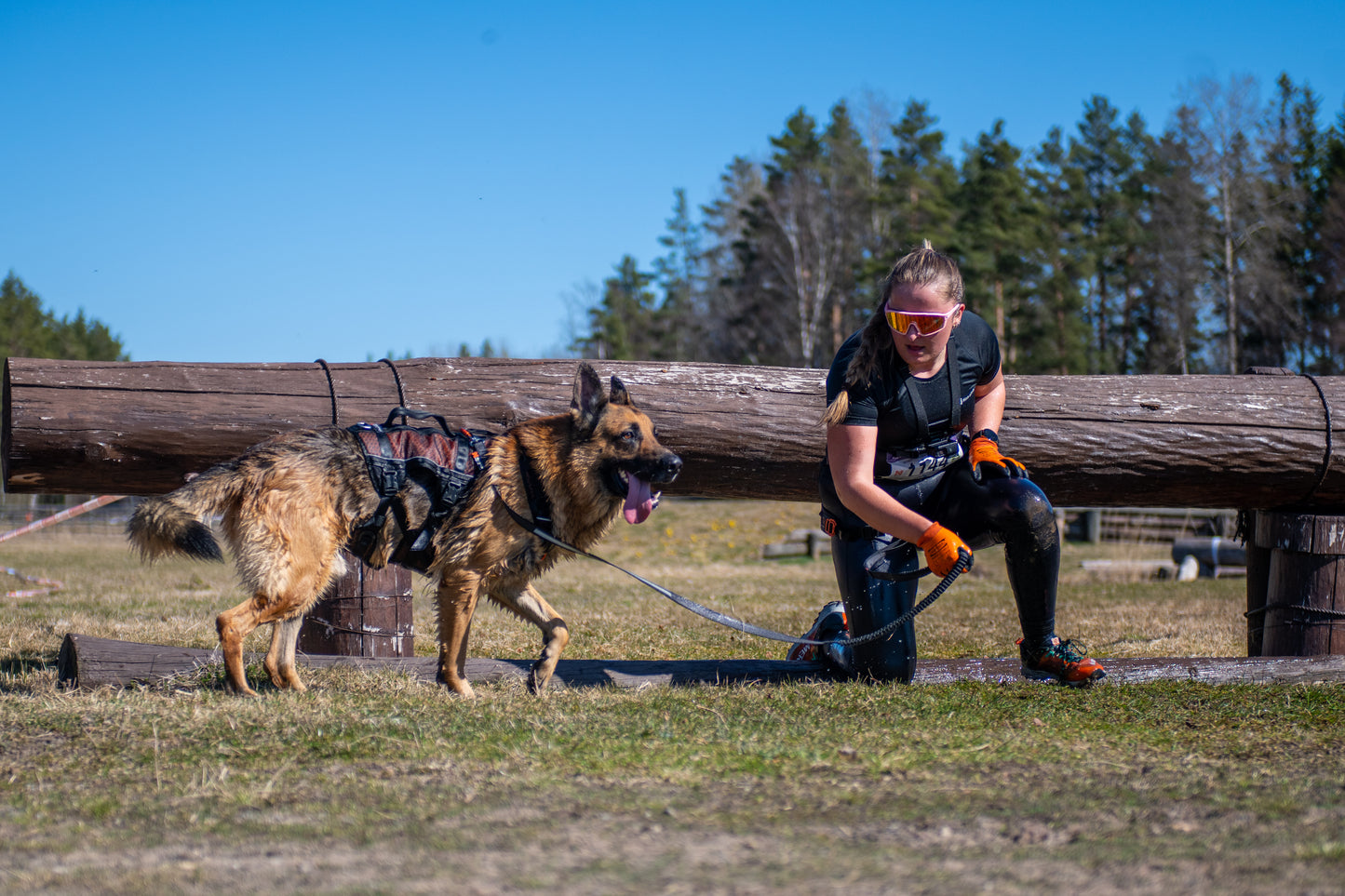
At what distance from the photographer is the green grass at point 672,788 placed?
2.48m

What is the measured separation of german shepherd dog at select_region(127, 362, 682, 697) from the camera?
477 cm

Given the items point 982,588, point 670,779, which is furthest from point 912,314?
point 982,588

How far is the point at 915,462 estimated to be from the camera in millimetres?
5020

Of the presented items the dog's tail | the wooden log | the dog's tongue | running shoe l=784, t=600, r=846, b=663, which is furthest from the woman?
the dog's tail

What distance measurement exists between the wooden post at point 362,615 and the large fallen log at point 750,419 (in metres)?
0.97

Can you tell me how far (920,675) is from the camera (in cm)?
540

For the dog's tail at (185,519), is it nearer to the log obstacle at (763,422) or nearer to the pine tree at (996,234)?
the log obstacle at (763,422)

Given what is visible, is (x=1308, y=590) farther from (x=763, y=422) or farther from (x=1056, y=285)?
(x=1056, y=285)

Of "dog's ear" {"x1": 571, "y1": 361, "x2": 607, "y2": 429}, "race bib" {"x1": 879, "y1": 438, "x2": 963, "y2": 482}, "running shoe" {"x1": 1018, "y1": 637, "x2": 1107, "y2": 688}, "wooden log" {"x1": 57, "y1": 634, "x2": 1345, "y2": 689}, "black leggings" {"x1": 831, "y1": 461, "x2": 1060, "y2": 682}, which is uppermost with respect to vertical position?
"dog's ear" {"x1": 571, "y1": 361, "x2": 607, "y2": 429}

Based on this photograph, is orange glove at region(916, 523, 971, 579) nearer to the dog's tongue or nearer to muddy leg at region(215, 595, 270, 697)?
the dog's tongue

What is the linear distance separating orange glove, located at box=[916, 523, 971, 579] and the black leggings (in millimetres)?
514

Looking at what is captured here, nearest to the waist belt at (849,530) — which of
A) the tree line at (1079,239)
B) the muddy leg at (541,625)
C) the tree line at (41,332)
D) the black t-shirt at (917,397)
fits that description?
the black t-shirt at (917,397)

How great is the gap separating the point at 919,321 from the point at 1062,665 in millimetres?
1902

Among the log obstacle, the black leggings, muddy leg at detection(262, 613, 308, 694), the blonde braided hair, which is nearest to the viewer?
the blonde braided hair
